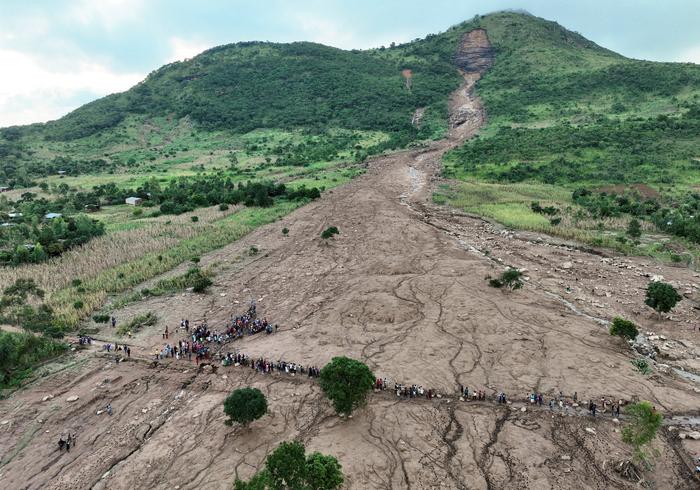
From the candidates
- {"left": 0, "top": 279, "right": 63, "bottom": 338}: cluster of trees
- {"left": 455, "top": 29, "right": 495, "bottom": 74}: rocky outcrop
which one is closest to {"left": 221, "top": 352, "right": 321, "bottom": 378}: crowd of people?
{"left": 0, "top": 279, "right": 63, "bottom": 338}: cluster of trees

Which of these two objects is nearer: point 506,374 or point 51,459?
point 51,459

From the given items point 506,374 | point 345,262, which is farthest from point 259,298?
point 506,374

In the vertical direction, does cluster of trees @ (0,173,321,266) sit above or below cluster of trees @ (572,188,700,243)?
above

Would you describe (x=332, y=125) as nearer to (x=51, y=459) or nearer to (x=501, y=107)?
(x=501, y=107)

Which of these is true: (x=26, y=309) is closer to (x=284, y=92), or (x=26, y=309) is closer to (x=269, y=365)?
(x=269, y=365)

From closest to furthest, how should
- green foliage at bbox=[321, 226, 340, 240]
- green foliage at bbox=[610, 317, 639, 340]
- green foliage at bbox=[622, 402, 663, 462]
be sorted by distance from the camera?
green foliage at bbox=[622, 402, 663, 462], green foliage at bbox=[610, 317, 639, 340], green foliage at bbox=[321, 226, 340, 240]

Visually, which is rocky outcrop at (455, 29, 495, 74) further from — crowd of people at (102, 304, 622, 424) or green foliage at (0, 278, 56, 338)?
green foliage at (0, 278, 56, 338)
